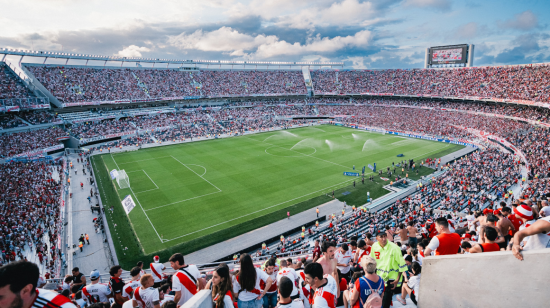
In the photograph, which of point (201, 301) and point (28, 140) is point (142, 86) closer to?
point (28, 140)

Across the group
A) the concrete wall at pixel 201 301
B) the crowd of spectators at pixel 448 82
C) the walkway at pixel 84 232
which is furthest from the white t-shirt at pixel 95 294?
the crowd of spectators at pixel 448 82

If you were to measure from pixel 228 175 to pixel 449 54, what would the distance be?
2524 inches

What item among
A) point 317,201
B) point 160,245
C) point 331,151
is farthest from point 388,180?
point 160,245

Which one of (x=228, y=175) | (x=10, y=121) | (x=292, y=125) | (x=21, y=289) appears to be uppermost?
(x=21, y=289)

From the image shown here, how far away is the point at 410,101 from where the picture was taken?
2709 inches

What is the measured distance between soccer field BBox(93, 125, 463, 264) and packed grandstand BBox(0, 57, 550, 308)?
4791mm

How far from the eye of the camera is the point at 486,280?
4.20m

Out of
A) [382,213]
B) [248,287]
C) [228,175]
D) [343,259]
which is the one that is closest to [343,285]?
[343,259]

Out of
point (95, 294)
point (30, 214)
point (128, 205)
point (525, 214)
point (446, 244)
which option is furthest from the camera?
point (128, 205)

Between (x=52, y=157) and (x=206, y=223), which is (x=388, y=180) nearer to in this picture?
(x=206, y=223)

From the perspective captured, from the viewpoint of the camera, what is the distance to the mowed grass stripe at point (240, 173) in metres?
22.9

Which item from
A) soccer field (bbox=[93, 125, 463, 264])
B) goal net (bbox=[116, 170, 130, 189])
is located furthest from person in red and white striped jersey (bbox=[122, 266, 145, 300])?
goal net (bbox=[116, 170, 130, 189])

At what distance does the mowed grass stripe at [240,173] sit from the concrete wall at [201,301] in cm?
1705

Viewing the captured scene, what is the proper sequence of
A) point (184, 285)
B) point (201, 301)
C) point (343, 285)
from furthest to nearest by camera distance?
1. point (343, 285)
2. point (184, 285)
3. point (201, 301)
